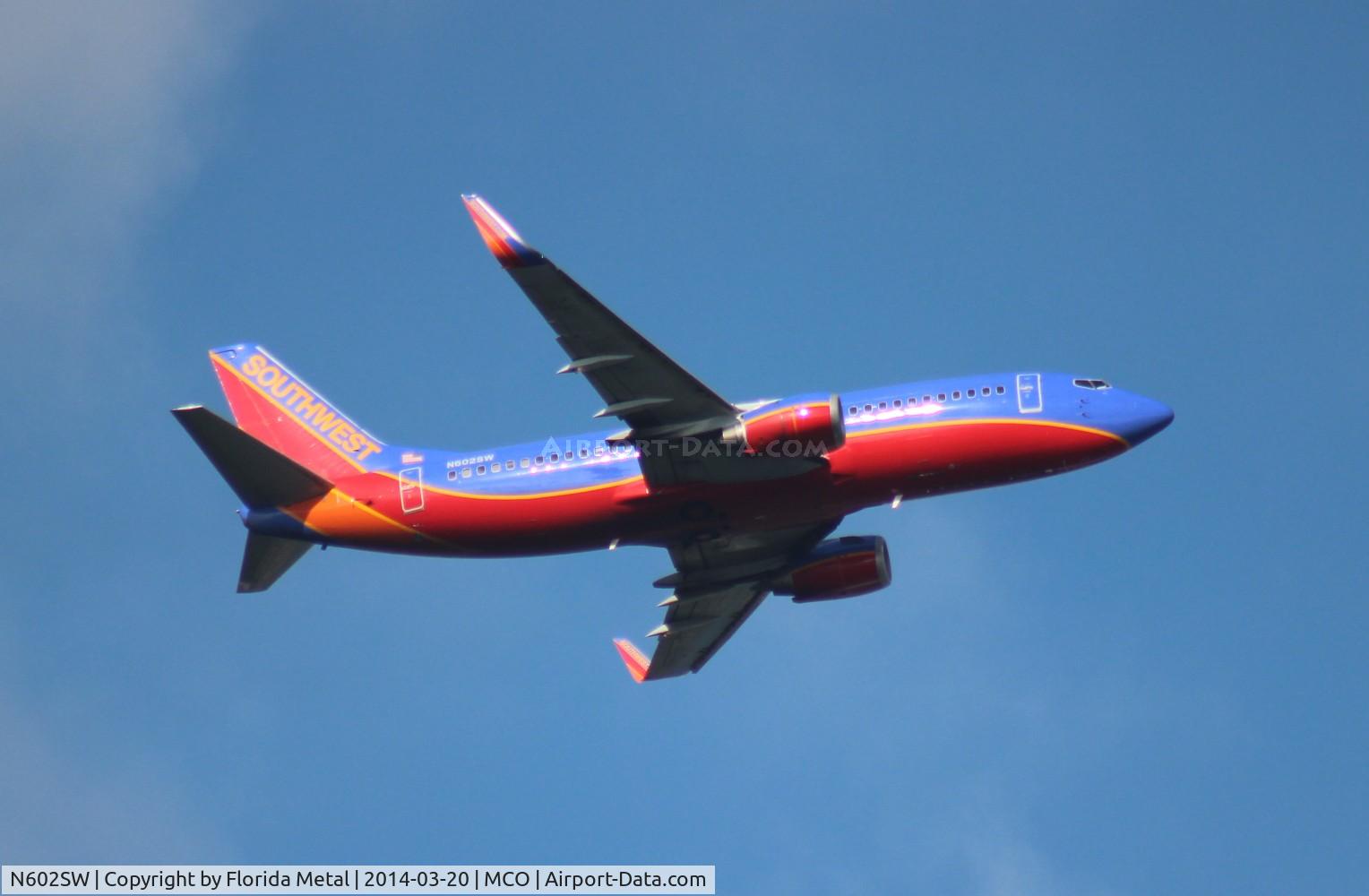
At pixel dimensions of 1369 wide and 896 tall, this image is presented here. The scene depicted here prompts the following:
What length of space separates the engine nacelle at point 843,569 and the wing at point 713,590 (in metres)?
0.73

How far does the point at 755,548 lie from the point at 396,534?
1343 centimetres

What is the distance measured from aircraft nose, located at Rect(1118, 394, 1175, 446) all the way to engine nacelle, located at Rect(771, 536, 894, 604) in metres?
10.5

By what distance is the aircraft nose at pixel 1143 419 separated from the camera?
5750 cm

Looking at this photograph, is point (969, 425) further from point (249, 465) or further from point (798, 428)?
point (249, 465)

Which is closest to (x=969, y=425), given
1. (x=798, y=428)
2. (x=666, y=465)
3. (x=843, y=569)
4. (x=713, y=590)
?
(x=798, y=428)

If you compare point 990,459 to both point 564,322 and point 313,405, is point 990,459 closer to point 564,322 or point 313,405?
point 564,322

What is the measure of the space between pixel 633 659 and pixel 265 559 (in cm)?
1606

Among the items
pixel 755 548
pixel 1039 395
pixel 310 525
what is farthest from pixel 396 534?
pixel 1039 395

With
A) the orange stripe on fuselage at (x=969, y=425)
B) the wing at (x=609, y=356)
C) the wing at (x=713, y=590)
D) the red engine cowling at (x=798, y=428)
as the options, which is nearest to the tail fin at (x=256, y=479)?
the wing at (x=609, y=356)

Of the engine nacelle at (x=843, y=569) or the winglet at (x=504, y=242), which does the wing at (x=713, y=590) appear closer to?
the engine nacelle at (x=843, y=569)

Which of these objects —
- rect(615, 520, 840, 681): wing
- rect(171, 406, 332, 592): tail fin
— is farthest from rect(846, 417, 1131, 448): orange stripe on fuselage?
rect(171, 406, 332, 592): tail fin

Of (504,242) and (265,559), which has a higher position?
(504,242)

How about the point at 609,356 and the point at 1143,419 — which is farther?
the point at 1143,419

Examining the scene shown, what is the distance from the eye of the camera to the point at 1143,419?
57.6 m
